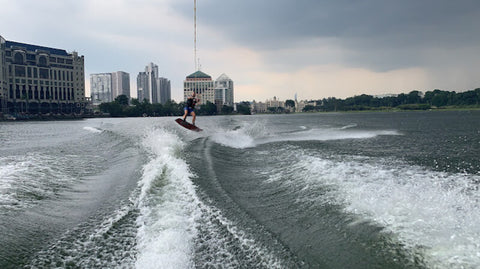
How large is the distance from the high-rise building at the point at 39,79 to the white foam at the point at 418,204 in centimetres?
11399

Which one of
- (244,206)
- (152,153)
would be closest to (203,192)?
(244,206)

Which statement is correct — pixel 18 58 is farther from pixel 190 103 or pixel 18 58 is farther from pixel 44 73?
pixel 190 103

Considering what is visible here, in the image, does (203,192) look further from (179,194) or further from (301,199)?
(301,199)

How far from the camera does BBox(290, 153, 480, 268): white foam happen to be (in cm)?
365

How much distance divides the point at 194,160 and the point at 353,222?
647 centimetres

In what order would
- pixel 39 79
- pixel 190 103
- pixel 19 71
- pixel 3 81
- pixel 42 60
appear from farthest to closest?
pixel 42 60
pixel 39 79
pixel 19 71
pixel 3 81
pixel 190 103

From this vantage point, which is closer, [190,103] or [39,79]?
[190,103]

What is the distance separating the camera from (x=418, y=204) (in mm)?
5125

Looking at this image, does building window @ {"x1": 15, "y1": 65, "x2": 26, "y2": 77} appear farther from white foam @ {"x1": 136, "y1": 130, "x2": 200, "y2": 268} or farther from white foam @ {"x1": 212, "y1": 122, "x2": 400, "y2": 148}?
white foam @ {"x1": 136, "y1": 130, "x2": 200, "y2": 268}

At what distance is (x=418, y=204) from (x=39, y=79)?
446 ft

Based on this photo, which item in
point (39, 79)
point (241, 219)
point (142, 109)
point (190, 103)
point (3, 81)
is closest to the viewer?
point (241, 219)

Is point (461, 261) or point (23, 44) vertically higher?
point (23, 44)

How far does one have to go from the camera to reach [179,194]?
20.7 ft

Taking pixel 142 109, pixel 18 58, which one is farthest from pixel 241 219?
pixel 18 58
